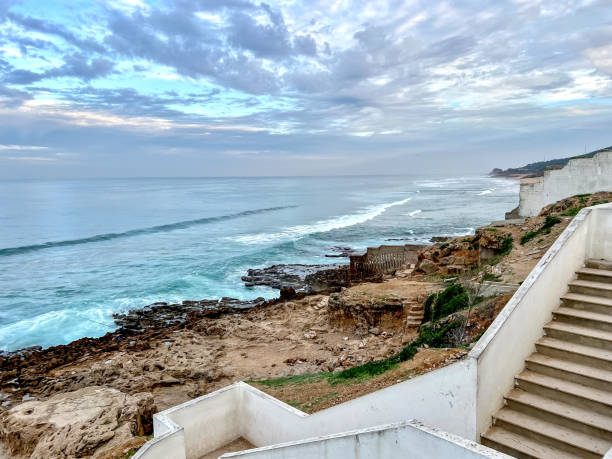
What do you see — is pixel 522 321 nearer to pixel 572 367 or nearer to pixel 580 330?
pixel 572 367

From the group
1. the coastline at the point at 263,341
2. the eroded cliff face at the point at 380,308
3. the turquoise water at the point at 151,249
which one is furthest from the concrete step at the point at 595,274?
the turquoise water at the point at 151,249

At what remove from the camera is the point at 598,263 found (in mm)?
7121

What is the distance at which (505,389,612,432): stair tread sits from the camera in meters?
4.97

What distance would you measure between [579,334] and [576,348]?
23 cm

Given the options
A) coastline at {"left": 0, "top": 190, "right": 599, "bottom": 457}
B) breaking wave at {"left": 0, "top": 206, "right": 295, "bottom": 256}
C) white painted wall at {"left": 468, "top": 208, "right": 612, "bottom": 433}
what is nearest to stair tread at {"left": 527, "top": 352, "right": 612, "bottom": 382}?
white painted wall at {"left": 468, "top": 208, "right": 612, "bottom": 433}

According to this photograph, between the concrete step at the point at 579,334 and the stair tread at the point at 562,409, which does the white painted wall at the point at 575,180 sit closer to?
the concrete step at the point at 579,334

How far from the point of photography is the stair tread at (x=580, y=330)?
5891mm

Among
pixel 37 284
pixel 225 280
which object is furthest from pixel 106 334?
pixel 37 284

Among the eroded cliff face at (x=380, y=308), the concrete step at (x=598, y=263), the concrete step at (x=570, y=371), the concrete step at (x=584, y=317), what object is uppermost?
the concrete step at (x=598, y=263)

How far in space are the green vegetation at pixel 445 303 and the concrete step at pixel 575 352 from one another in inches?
228

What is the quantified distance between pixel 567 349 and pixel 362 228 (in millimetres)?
43751

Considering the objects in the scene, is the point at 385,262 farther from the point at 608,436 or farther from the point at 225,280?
the point at 608,436

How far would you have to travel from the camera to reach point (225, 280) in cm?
2992

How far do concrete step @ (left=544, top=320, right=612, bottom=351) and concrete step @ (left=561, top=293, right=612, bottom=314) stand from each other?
373 mm
